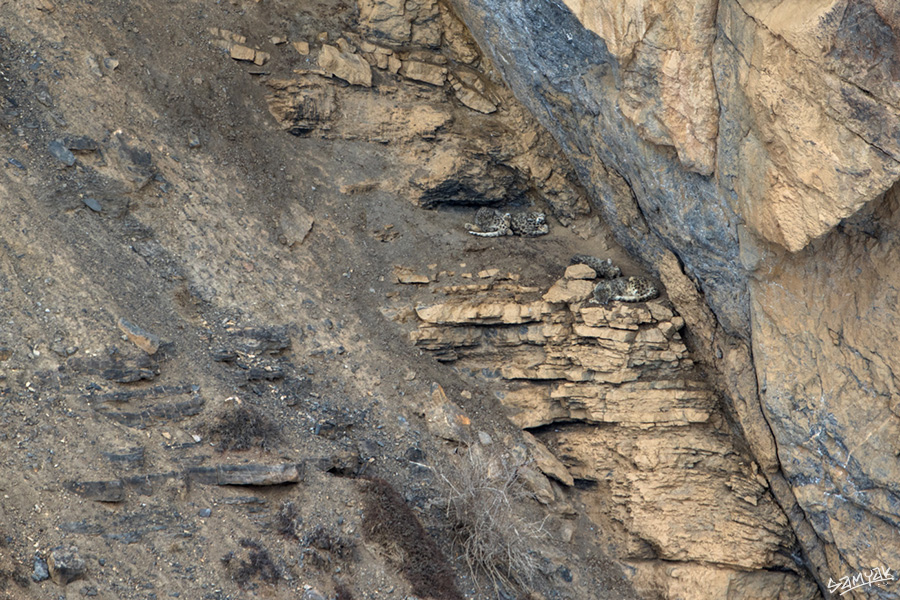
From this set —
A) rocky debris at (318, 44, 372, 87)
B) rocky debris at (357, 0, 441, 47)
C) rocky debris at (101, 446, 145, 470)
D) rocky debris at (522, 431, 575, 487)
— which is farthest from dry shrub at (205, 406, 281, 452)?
rocky debris at (357, 0, 441, 47)

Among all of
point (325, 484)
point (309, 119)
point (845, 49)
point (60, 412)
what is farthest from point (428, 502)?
point (845, 49)

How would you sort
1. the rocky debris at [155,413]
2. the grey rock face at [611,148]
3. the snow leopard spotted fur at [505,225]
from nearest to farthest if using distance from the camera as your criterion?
the grey rock face at [611,148] < the rocky debris at [155,413] < the snow leopard spotted fur at [505,225]

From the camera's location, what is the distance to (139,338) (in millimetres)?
11234

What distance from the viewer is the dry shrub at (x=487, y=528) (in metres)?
11.5

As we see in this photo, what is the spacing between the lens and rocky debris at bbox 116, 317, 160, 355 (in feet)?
36.9

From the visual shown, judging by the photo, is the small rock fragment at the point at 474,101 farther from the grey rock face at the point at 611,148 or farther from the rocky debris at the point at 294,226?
the rocky debris at the point at 294,226

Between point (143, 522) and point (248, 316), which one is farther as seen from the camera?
point (248, 316)

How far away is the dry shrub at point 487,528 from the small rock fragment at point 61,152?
24.9 feet

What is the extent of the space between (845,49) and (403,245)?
26.8 ft

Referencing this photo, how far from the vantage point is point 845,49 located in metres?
7.63

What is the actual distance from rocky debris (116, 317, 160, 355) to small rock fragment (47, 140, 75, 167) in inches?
109

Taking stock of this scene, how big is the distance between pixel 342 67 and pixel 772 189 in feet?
27.4

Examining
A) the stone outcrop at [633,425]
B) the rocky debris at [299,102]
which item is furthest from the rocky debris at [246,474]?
the rocky debris at [299,102]

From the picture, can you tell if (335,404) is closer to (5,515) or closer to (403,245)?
(403,245)
